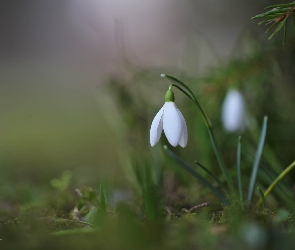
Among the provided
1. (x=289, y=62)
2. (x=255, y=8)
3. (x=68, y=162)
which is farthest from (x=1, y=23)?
(x=289, y=62)

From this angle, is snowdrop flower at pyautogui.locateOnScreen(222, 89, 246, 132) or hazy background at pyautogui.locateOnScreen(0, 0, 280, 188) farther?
hazy background at pyautogui.locateOnScreen(0, 0, 280, 188)

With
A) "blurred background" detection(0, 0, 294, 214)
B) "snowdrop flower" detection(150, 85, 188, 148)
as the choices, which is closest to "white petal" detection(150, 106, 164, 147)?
"snowdrop flower" detection(150, 85, 188, 148)

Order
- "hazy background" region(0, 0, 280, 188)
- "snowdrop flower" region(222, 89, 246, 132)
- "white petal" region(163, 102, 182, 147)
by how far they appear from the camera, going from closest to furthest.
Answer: "white petal" region(163, 102, 182, 147)
"snowdrop flower" region(222, 89, 246, 132)
"hazy background" region(0, 0, 280, 188)

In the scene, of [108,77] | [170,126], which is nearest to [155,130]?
[170,126]

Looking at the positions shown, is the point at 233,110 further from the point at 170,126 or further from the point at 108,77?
the point at 108,77

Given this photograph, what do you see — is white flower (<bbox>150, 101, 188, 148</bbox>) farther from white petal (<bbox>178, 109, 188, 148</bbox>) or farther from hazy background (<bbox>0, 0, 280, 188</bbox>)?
hazy background (<bbox>0, 0, 280, 188</bbox>)

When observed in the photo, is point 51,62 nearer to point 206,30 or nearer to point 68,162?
point 206,30

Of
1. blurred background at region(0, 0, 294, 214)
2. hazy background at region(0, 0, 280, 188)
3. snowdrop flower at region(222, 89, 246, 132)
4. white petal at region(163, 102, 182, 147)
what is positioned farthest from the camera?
hazy background at region(0, 0, 280, 188)
